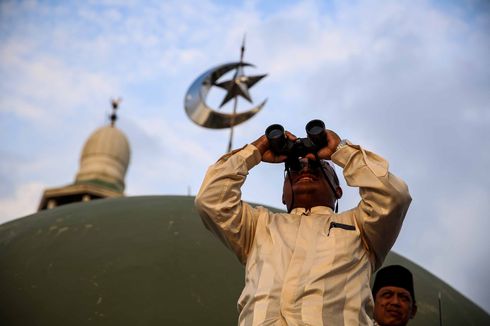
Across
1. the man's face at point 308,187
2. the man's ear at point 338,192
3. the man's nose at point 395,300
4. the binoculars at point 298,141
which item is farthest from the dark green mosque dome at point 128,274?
the binoculars at point 298,141

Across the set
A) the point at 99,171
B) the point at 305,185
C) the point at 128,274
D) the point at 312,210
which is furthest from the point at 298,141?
the point at 99,171

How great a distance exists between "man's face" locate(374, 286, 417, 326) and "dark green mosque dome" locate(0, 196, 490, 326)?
81.9 inches

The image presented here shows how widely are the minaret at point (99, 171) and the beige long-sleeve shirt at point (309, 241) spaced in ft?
56.8

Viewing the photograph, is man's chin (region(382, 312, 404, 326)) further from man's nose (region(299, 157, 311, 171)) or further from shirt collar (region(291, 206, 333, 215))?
man's nose (region(299, 157, 311, 171))

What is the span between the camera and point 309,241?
3.53 metres

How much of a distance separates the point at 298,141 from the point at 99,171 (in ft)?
62.6

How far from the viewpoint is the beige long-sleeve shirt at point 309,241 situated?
129 inches

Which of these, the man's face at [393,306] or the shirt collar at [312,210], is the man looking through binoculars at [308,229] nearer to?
the shirt collar at [312,210]

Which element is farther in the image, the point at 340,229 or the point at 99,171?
the point at 99,171

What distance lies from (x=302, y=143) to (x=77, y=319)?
355cm

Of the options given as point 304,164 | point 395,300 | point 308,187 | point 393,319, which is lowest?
point 393,319

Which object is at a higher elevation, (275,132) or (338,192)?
(275,132)

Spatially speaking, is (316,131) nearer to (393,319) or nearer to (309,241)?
(309,241)

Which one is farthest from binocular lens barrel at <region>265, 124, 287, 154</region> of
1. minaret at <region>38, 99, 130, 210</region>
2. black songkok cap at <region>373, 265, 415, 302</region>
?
minaret at <region>38, 99, 130, 210</region>
